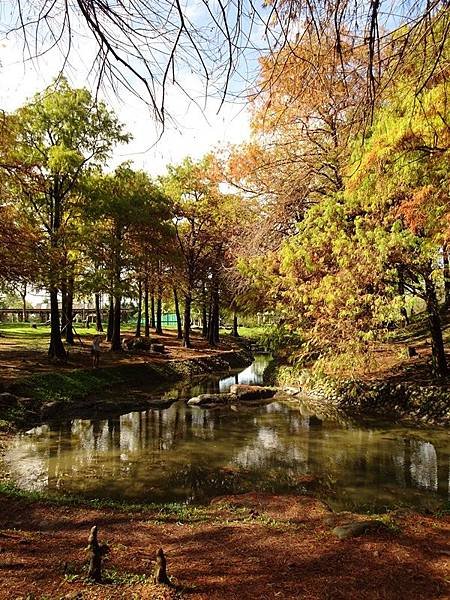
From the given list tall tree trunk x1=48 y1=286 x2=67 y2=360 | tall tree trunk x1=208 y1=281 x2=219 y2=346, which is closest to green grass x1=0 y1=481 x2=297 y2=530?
tall tree trunk x1=48 y1=286 x2=67 y2=360

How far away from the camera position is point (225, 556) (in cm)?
510

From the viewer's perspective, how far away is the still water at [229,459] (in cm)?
870

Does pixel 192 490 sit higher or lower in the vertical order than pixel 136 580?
lower

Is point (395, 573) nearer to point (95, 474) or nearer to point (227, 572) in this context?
point (227, 572)

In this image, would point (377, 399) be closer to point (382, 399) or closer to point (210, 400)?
point (382, 399)

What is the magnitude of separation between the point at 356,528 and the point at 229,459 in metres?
5.33

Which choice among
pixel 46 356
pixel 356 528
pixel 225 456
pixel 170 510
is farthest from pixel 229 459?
pixel 46 356

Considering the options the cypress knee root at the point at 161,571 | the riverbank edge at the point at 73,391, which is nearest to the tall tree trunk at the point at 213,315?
the riverbank edge at the point at 73,391

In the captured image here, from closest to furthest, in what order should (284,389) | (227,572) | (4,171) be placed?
(227,572), (4,171), (284,389)

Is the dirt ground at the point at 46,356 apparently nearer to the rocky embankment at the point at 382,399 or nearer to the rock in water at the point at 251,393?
the rock in water at the point at 251,393

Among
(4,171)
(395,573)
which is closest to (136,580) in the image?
(395,573)

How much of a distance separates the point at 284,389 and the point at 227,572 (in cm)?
1613

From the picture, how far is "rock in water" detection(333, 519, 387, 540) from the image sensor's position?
18.9 feet

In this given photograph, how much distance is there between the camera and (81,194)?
21.2 meters
